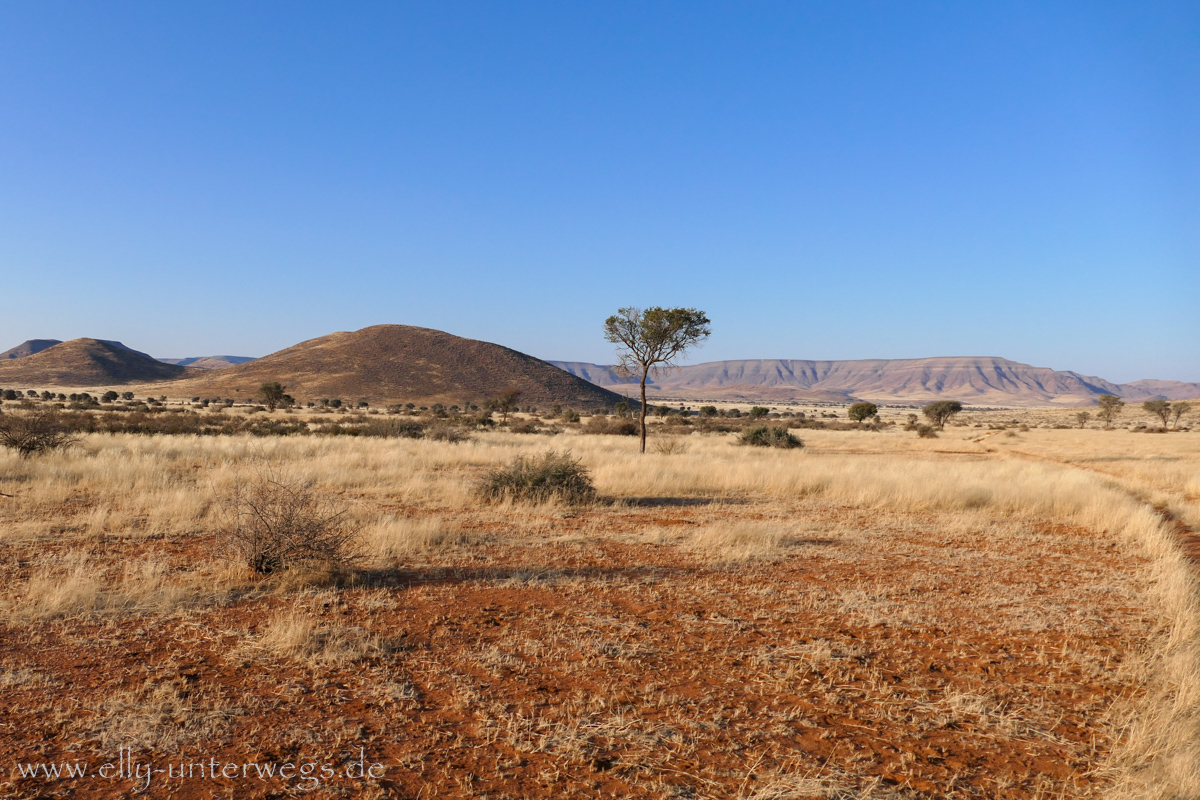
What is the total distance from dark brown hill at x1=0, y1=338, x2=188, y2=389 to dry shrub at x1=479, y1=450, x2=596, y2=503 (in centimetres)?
12135

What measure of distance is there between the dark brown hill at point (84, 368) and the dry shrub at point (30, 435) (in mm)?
110363

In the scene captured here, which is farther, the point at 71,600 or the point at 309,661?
the point at 71,600

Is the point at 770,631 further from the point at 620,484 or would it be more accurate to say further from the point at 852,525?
the point at 620,484

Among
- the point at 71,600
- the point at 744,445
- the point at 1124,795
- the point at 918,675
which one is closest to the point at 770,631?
the point at 918,675

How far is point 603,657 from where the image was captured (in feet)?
16.1

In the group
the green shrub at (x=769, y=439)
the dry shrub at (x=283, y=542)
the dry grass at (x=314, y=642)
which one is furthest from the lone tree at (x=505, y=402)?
the dry grass at (x=314, y=642)

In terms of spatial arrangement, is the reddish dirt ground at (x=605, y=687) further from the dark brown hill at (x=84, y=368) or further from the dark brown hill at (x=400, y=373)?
the dark brown hill at (x=84, y=368)

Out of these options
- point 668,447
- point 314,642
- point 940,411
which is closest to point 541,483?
point 314,642

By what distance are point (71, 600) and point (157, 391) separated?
104686 mm

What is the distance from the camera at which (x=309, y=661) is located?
464 cm

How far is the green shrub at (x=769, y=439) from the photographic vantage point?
28.5 m

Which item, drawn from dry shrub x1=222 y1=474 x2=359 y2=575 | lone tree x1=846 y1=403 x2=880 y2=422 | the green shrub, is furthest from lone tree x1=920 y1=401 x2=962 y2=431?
dry shrub x1=222 y1=474 x2=359 y2=575

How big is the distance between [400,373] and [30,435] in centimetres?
7927

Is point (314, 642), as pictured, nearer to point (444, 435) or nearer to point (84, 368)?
point (444, 435)
